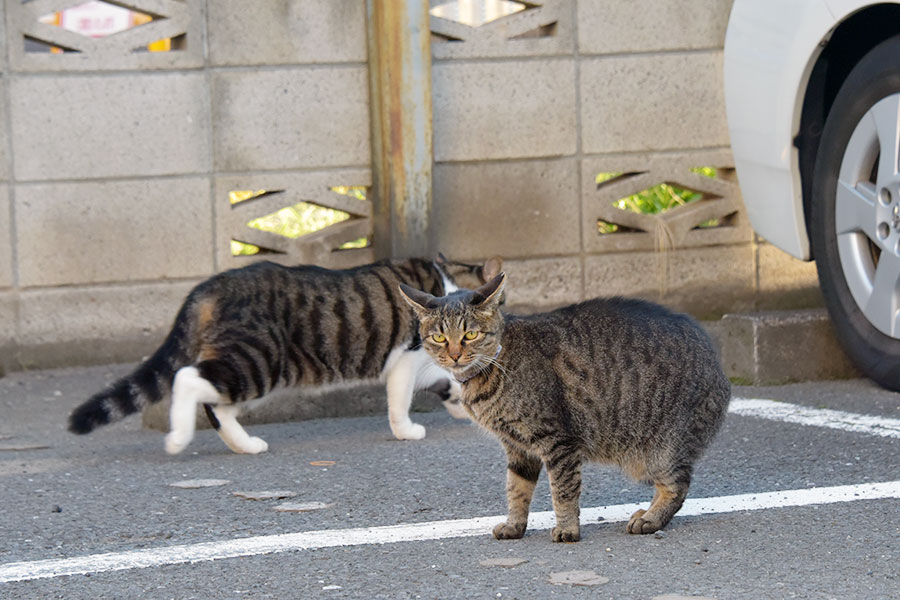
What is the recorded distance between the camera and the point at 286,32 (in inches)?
282

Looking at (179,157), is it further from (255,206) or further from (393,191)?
(393,191)

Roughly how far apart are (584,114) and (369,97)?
4.12 ft

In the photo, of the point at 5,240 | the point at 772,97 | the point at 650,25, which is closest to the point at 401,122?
the point at 650,25

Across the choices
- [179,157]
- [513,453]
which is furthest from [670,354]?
[179,157]

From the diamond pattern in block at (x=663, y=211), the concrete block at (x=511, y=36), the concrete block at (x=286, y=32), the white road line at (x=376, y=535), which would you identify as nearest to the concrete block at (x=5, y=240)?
the concrete block at (x=286, y=32)

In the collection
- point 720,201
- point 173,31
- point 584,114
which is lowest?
point 720,201

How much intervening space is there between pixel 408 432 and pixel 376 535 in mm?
1601

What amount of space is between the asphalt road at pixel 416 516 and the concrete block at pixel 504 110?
1986mm

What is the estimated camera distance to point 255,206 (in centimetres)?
716

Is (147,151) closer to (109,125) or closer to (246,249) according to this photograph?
(109,125)

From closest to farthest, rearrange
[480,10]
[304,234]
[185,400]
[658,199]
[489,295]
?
[489,295] → [185,400] → [304,234] → [658,199] → [480,10]

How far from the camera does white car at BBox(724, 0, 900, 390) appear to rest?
549 cm

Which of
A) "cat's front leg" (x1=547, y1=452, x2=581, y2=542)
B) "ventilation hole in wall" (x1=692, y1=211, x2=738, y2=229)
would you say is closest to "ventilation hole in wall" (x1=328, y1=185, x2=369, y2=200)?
"ventilation hole in wall" (x1=692, y1=211, x2=738, y2=229)

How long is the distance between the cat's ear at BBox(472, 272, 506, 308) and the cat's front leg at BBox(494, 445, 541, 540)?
1.48 ft
